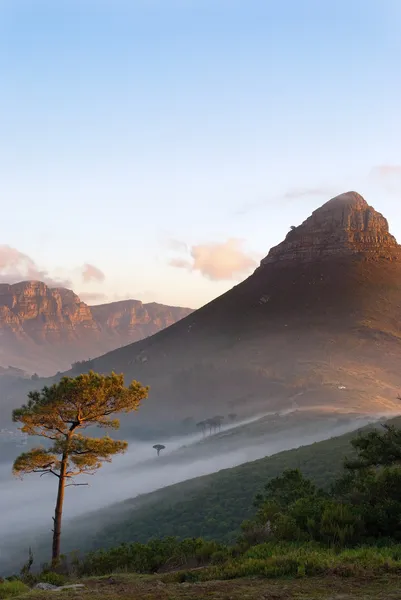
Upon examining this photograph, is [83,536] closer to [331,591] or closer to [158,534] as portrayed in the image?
[158,534]

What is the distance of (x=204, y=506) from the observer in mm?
65062

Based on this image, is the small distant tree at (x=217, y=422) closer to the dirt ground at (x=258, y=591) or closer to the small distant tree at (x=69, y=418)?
the small distant tree at (x=69, y=418)

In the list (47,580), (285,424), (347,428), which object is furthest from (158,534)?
(285,424)

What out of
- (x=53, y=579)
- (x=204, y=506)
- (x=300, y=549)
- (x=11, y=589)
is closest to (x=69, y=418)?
(x=53, y=579)

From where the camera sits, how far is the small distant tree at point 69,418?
31.3m

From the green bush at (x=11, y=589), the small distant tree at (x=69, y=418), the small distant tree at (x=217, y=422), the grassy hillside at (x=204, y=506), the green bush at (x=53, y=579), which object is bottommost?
the grassy hillside at (x=204, y=506)

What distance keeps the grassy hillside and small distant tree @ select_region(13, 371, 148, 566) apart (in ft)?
59.3

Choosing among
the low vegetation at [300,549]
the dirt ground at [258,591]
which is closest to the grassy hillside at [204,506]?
the low vegetation at [300,549]

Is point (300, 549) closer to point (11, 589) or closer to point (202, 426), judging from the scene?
point (11, 589)

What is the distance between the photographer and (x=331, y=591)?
10.9 meters

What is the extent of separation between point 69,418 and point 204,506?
37.9 m

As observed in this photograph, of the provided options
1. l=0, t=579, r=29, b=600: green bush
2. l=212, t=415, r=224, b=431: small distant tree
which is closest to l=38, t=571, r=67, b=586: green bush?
l=0, t=579, r=29, b=600: green bush

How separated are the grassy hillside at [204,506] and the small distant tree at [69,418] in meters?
18.1

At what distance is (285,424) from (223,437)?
59.8ft
